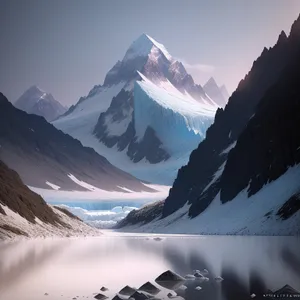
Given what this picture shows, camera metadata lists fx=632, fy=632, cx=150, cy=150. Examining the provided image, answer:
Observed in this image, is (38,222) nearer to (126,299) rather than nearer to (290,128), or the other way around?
(290,128)

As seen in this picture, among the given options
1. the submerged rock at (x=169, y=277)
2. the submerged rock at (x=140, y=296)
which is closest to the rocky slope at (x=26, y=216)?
the submerged rock at (x=169, y=277)

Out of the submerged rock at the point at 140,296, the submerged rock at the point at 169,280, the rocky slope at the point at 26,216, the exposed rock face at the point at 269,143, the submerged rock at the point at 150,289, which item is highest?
the exposed rock face at the point at 269,143

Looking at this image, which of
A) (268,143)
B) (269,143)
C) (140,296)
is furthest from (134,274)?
(268,143)

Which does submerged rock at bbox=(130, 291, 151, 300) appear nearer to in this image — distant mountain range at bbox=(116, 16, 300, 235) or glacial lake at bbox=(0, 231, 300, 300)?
glacial lake at bbox=(0, 231, 300, 300)

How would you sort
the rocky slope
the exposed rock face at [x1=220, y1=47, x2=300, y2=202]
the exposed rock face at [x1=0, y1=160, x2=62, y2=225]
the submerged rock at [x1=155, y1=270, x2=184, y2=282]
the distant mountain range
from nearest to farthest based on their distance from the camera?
the submerged rock at [x1=155, y1=270, x2=184, y2=282]
the rocky slope
the distant mountain range
the exposed rock face at [x1=0, y1=160, x2=62, y2=225]
the exposed rock face at [x1=220, y1=47, x2=300, y2=202]

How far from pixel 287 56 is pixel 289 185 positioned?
245ft

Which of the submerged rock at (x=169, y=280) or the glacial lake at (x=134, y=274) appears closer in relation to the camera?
the glacial lake at (x=134, y=274)

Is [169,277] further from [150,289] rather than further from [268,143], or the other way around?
[268,143]

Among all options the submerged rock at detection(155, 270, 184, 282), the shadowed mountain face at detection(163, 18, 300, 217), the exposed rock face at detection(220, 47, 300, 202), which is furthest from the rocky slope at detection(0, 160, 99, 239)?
the submerged rock at detection(155, 270, 184, 282)

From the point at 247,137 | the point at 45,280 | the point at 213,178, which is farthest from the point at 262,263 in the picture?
the point at 213,178

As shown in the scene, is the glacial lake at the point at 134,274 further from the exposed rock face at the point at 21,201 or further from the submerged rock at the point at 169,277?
the exposed rock face at the point at 21,201

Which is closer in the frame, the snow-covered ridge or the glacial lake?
the glacial lake

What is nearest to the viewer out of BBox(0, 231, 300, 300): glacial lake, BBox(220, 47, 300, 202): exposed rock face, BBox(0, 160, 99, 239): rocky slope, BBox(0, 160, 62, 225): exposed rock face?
BBox(0, 231, 300, 300): glacial lake

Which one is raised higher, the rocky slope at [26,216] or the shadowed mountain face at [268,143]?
the shadowed mountain face at [268,143]
